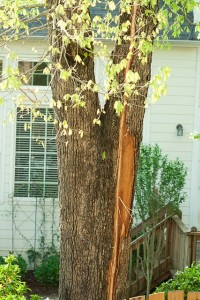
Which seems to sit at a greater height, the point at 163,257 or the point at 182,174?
the point at 182,174

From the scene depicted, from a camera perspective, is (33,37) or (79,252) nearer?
(79,252)

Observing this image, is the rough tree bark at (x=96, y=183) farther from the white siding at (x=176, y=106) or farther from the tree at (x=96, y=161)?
the white siding at (x=176, y=106)

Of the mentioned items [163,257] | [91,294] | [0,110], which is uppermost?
[0,110]

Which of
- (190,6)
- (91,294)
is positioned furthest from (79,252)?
(190,6)

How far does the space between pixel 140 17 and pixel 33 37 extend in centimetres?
619

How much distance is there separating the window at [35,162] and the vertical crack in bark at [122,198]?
247 inches

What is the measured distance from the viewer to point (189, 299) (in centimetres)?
785

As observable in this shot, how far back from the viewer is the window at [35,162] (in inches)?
515

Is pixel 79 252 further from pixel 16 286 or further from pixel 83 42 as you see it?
pixel 83 42

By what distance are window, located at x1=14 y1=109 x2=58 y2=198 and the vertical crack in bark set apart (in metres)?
6.26

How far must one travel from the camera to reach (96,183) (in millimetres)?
6715

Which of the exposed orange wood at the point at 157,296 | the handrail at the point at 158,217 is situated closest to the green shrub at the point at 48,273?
the handrail at the point at 158,217

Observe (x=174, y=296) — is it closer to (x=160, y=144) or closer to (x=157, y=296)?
(x=157, y=296)

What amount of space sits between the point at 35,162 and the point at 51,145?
1.34ft
